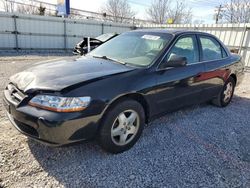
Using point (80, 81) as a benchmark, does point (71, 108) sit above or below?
below

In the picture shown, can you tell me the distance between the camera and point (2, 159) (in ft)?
8.41

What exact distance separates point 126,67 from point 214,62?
2.18 meters

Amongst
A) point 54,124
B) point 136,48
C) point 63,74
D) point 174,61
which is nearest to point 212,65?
point 174,61

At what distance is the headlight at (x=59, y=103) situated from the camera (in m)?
2.24

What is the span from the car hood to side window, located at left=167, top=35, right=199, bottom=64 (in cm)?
106

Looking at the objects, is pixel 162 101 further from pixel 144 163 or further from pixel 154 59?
pixel 144 163

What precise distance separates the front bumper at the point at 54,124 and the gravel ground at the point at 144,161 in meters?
0.39

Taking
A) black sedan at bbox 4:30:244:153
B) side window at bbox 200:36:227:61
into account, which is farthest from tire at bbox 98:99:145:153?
side window at bbox 200:36:227:61

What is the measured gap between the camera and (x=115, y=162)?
2.66 meters

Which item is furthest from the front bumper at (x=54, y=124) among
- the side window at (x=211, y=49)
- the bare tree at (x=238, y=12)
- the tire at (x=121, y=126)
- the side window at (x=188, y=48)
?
the bare tree at (x=238, y=12)

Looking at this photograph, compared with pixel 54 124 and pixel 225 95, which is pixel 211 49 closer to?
pixel 225 95

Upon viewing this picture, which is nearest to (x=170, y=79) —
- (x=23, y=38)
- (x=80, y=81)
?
(x=80, y=81)

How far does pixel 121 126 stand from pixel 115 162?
45 centimetres

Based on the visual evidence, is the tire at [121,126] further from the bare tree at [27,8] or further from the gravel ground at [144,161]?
the bare tree at [27,8]
